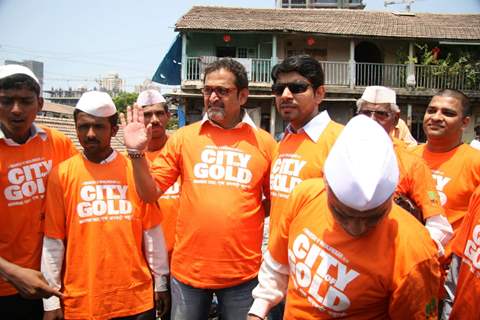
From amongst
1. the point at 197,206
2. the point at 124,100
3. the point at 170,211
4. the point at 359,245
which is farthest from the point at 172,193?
the point at 124,100

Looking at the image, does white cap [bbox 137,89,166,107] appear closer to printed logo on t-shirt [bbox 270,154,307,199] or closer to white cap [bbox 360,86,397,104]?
printed logo on t-shirt [bbox 270,154,307,199]

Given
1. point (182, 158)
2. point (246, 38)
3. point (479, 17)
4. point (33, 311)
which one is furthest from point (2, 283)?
point (479, 17)

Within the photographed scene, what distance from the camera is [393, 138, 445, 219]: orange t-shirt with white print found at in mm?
2162

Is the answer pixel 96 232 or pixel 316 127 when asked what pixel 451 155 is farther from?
pixel 96 232

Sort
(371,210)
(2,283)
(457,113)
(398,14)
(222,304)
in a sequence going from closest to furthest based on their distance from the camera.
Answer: (371,210) → (2,283) → (222,304) → (457,113) → (398,14)

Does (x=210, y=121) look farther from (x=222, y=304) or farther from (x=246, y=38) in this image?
(x=246, y=38)

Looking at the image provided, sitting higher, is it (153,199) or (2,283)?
(153,199)

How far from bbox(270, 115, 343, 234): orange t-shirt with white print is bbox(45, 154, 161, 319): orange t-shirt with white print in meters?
0.84

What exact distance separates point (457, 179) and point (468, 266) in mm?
949

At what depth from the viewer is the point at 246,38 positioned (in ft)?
59.3

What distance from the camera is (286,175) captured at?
242cm

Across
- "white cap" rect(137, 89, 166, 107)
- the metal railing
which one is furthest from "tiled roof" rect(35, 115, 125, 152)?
the metal railing

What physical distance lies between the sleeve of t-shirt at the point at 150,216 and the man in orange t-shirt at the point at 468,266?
5.37ft

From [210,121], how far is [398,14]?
68.2 feet
